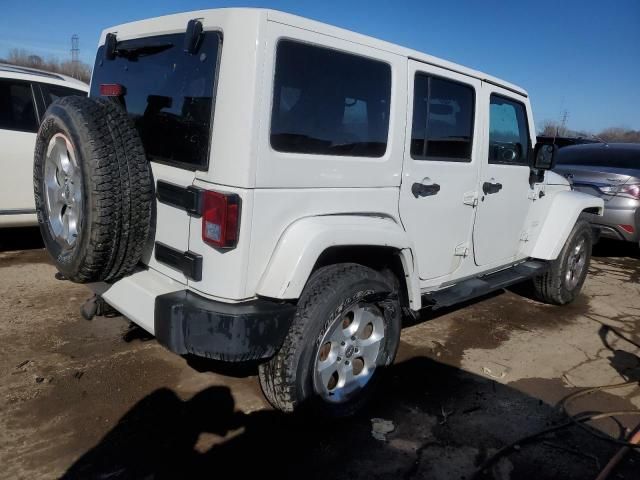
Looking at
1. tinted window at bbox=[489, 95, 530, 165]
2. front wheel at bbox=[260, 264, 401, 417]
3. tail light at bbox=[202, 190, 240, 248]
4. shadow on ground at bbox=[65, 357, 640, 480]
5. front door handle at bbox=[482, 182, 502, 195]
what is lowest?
shadow on ground at bbox=[65, 357, 640, 480]

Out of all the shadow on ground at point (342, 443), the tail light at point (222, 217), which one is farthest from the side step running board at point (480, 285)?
the tail light at point (222, 217)

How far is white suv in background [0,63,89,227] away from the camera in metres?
5.08

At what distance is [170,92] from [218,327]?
1.19 m

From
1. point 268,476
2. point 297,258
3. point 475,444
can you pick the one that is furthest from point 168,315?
point 475,444

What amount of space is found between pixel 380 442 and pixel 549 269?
2934mm

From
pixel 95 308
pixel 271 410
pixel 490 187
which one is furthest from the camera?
pixel 490 187

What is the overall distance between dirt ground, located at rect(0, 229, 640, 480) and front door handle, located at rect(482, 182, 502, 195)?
124cm

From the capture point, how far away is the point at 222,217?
2.19 metres

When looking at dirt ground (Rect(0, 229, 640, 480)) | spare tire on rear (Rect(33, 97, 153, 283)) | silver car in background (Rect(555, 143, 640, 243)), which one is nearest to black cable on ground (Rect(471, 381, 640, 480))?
dirt ground (Rect(0, 229, 640, 480))

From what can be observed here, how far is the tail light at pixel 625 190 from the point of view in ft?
21.4

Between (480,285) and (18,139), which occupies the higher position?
(18,139)

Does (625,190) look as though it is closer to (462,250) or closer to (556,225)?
(556,225)

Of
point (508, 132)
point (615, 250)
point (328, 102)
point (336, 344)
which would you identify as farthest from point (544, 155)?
point (615, 250)

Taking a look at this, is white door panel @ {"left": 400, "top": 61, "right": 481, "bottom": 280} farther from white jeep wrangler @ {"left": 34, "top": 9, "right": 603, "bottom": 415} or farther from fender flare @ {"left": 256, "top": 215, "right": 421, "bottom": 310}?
fender flare @ {"left": 256, "top": 215, "right": 421, "bottom": 310}
